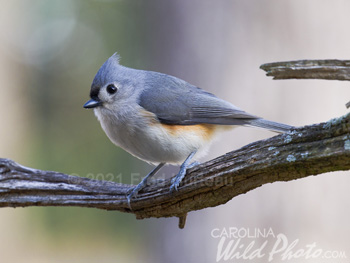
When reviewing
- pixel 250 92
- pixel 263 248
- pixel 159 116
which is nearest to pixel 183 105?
pixel 159 116

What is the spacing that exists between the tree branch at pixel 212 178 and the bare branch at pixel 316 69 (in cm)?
19

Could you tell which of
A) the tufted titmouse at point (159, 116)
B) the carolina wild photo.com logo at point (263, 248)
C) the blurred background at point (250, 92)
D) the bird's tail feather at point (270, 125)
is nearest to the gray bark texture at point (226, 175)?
the tufted titmouse at point (159, 116)

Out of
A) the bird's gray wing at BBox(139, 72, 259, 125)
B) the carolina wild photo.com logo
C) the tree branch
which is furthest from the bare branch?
the carolina wild photo.com logo

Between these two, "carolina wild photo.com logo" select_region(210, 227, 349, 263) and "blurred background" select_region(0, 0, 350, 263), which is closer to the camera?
"carolina wild photo.com logo" select_region(210, 227, 349, 263)

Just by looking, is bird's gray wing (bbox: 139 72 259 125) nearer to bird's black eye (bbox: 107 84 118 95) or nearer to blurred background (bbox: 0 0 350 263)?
bird's black eye (bbox: 107 84 118 95)

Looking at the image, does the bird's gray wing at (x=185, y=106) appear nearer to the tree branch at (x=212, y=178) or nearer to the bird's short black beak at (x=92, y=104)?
the bird's short black beak at (x=92, y=104)

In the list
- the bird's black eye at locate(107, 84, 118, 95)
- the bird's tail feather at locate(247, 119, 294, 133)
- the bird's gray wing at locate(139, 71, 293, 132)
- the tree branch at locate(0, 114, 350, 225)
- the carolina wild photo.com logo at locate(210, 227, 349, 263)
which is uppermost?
the bird's black eye at locate(107, 84, 118, 95)

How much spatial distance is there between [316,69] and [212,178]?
2.72 feet

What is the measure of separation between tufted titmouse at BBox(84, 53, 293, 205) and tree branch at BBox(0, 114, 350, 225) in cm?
23

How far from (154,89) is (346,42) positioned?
5.84 ft

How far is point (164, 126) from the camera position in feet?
9.32

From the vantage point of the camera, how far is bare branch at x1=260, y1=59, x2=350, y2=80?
161cm

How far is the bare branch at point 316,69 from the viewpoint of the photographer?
1.61 metres

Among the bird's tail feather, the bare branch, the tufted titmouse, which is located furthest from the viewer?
the tufted titmouse
